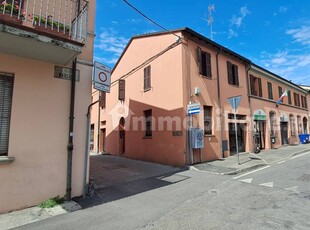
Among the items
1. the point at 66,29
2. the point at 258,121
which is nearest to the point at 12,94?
the point at 66,29

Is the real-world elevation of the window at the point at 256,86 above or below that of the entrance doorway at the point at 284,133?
above

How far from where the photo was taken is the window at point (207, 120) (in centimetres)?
1116

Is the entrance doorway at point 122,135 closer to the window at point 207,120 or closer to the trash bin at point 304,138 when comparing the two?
the window at point 207,120

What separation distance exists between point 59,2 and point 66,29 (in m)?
0.84

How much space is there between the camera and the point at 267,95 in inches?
675

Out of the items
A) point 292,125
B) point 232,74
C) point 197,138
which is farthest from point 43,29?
point 292,125

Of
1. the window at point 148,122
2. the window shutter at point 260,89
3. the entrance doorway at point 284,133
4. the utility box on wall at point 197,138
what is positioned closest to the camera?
the utility box on wall at point 197,138

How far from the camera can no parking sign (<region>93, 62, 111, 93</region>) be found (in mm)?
5354

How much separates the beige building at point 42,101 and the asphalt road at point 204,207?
41.5 inches

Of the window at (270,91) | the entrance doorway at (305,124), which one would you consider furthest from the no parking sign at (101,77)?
the entrance doorway at (305,124)

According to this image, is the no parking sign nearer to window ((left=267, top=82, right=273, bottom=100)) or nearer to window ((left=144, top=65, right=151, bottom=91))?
window ((left=144, top=65, right=151, bottom=91))

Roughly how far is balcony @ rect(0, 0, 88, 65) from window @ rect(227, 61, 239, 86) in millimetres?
9804

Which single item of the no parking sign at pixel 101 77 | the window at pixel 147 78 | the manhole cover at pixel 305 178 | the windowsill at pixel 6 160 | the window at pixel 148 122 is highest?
the window at pixel 147 78

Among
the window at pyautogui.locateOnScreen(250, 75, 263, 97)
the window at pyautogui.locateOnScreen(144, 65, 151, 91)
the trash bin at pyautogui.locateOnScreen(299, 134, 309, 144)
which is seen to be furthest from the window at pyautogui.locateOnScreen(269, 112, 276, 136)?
the window at pyautogui.locateOnScreen(144, 65, 151, 91)
